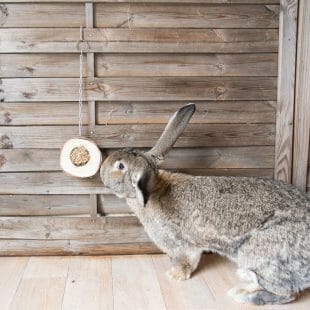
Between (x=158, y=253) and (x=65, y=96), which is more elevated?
(x=65, y=96)

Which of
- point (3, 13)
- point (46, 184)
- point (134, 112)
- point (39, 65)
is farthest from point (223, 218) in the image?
point (3, 13)

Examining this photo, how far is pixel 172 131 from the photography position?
209 centimetres

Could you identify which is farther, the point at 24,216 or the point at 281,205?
the point at 24,216

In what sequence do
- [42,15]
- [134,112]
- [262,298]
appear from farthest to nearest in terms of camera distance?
1. [134,112]
2. [42,15]
3. [262,298]

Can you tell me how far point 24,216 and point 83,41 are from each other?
932 millimetres

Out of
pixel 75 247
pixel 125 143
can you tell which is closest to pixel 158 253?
pixel 75 247

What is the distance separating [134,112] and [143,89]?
0.41ft

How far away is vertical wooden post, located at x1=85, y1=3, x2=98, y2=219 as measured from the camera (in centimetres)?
217

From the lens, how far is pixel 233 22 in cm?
223

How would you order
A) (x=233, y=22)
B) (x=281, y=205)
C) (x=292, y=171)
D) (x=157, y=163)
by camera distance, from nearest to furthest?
(x=281, y=205), (x=157, y=163), (x=233, y=22), (x=292, y=171)

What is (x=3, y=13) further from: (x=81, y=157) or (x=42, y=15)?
(x=81, y=157)

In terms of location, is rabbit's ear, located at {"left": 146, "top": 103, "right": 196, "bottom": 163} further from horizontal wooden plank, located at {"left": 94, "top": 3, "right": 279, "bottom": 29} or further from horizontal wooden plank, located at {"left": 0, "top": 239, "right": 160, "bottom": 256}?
horizontal wooden plank, located at {"left": 0, "top": 239, "right": 160, "bottom": 256}

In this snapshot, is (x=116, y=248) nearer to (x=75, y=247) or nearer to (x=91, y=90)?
(x=75, y=247)

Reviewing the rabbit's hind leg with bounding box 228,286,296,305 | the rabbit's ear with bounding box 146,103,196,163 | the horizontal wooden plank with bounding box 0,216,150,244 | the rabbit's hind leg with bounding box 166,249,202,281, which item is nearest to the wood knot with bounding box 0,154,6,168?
the horizontal wooden plank with bounding box 0,216,150,244
